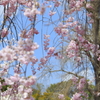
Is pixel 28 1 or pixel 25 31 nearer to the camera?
pixel 25 31

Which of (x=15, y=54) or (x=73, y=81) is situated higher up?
(x=15, y=54)

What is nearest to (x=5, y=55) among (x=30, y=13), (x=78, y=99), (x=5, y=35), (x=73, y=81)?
(x=30, y=13)

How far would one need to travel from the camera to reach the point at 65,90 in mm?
7098

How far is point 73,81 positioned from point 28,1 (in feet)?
14.3

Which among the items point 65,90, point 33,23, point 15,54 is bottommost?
point 65,90

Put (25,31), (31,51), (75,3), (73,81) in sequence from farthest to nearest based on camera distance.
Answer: (73,81) → (75,3) → (25,31) → (31,51)

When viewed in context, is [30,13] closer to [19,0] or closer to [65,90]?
[19,0]

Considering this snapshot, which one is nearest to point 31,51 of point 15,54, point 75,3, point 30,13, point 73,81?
point 15,54

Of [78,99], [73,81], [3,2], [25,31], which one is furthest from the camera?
[73,81]

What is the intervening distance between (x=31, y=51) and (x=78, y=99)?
4.13 meters

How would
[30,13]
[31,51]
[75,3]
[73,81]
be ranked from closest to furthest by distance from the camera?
[31,51]
[30,13]
[75,3]
[73,81]

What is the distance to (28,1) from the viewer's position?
9.31 feet

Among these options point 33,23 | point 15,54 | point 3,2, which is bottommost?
point 15,54

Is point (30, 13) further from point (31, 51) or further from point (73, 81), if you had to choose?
point (73, 81)
